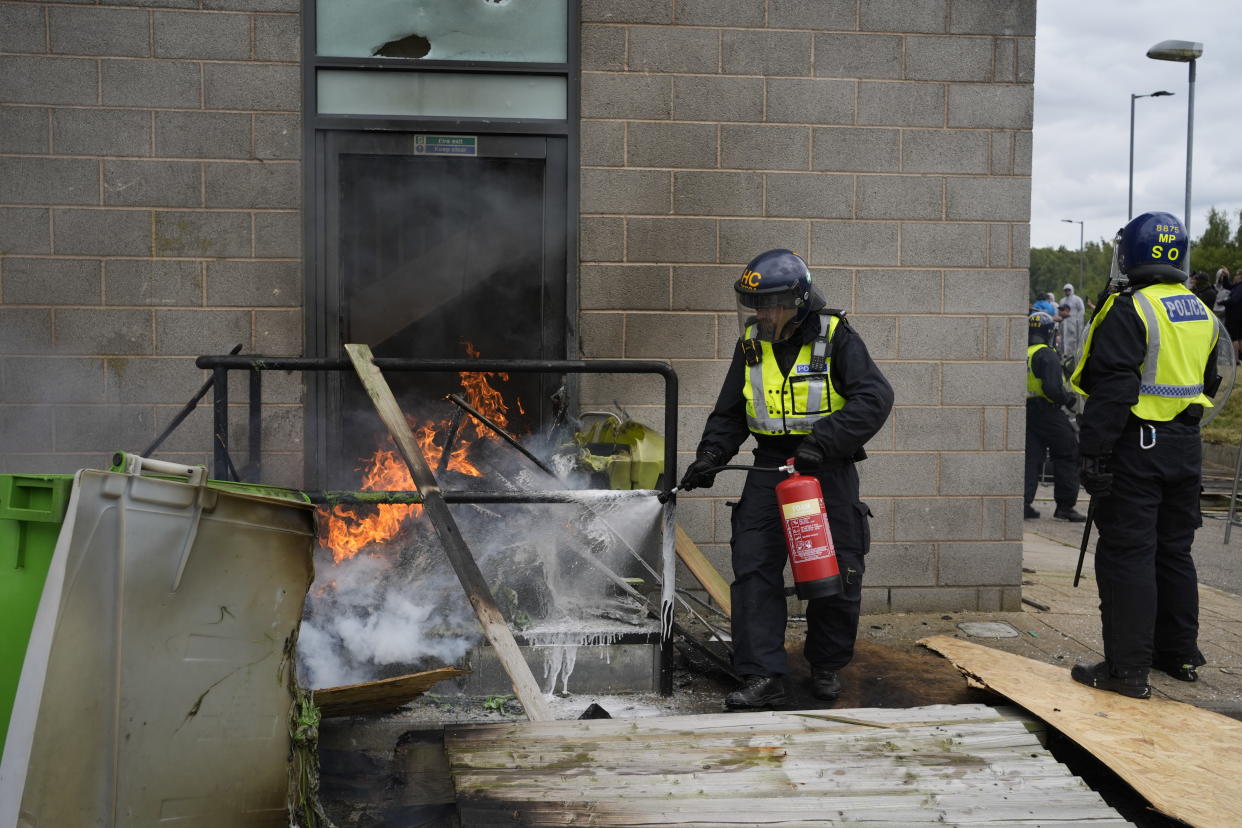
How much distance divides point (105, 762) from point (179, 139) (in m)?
4.00

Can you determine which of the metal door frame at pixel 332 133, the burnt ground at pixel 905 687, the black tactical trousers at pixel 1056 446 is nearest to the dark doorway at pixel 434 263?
the metal door frame at pixel 332 133

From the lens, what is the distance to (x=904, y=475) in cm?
605

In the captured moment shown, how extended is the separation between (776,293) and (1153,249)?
1.67m

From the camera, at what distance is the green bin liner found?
251 centimetres

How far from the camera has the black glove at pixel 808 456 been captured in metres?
4.19

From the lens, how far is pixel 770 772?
11.1ft

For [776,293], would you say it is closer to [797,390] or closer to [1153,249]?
[797,390]

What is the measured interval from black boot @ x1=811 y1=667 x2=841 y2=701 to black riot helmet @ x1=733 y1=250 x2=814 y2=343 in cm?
144

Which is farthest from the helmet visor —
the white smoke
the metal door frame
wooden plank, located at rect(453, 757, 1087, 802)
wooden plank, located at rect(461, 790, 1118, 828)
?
wooden plank, located at rect(461, 790, 1118, 828)

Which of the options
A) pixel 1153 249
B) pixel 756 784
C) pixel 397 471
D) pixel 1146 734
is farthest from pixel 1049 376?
pixel 756 784

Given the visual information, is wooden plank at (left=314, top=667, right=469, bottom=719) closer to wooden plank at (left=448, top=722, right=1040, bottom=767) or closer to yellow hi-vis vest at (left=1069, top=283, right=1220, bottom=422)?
wooden plank at (left=448, top=722, right=1040, bottom=767)

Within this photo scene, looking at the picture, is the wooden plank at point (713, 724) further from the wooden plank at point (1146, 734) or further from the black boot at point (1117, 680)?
the black boot at point (1117, 680)

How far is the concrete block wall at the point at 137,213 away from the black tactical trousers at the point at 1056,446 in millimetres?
6934

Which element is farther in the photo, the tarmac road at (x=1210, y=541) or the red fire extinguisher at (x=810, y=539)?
the tarmac road at (x=1210, y=541)
